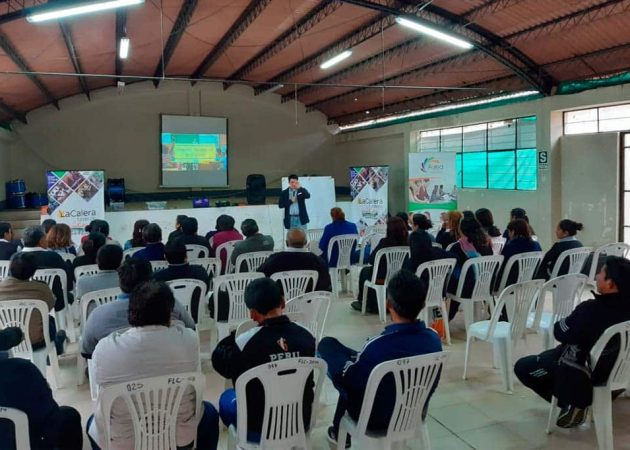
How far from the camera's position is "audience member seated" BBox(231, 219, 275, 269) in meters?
4.85

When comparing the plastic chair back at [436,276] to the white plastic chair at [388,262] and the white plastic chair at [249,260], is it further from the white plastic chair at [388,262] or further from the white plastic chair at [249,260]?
the white plastic chair at [249,260]

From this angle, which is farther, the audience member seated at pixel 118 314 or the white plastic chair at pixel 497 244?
the white plastic chair at pixel 497 244

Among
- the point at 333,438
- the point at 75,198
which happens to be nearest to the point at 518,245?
the point at 333,438

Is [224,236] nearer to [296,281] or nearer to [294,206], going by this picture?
[296,281]

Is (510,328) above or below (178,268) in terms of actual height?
below

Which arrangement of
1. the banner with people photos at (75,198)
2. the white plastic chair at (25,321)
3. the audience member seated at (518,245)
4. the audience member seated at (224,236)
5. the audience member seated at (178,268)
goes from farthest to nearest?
the banner with people photos at (75,198) → the audience member seated at (224,236) → the audience member seated at (518,245) → the audience member seated at (178,268) → the white plastic chair at (25,321)

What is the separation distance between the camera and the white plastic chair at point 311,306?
3066mm

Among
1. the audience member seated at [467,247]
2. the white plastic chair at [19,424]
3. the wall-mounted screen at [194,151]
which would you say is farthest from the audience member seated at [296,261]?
the wall-mounted screen at [194,151]

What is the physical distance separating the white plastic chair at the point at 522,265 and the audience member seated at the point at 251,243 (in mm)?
2199

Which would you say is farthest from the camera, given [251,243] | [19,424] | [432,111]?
[432,111]

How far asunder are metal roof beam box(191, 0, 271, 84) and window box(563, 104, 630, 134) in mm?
5511

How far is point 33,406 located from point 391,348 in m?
1.37

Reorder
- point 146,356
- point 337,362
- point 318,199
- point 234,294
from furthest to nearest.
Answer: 1. point 318,199
2. point 234,294
3. point 337,362
4. point 146,356

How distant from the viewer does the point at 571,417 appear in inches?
108
